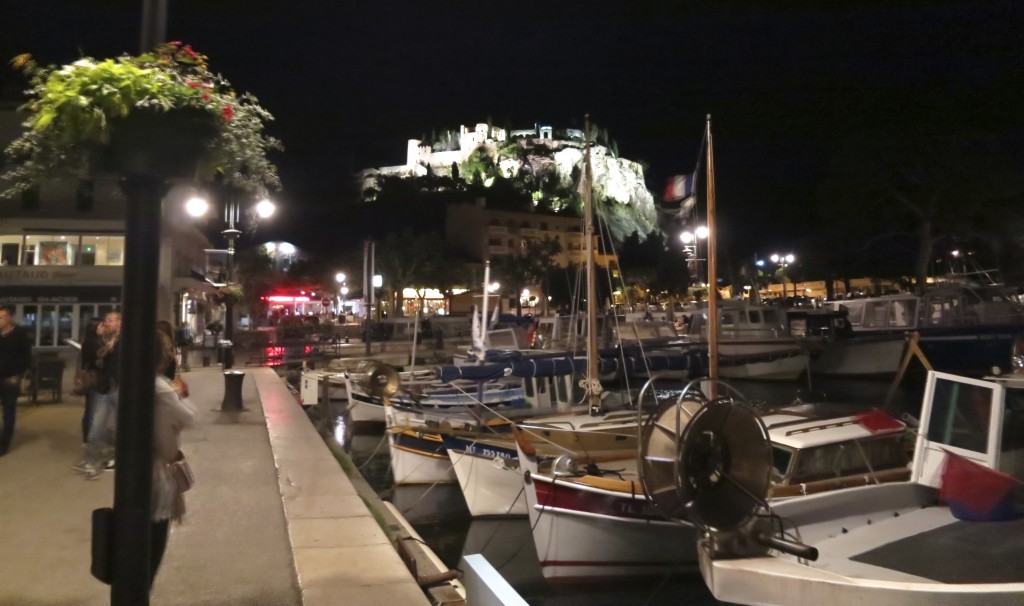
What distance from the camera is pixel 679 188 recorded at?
1684cm

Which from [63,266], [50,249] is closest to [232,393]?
[63,266]

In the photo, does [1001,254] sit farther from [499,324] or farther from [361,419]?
[361,419]

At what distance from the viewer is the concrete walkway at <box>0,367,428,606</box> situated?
15.1 feet

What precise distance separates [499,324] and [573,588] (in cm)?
1983

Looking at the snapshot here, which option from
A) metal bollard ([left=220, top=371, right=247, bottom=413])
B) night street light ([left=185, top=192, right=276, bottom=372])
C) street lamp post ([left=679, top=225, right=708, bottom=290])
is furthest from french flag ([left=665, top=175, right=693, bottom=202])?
metal bollard ([left=220, top=371, right=247, bottom=413])

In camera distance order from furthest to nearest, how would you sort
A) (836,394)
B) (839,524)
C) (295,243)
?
(295,243), (836,394), (839,524)

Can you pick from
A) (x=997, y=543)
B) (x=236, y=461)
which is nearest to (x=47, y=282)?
(x=236, y=461)

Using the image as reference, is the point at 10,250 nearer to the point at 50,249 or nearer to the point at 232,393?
the point at 50,249

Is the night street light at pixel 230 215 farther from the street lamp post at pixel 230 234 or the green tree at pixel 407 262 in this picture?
the green tree at pixel 407 262

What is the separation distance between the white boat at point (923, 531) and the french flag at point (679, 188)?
994cm

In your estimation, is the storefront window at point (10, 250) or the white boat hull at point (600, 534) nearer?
the white boat hull at point (600, 534)

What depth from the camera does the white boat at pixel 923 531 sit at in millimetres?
4703

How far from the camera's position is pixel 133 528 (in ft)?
9.00

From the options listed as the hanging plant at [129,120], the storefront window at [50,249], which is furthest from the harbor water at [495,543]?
the storefront window at [50,249]
